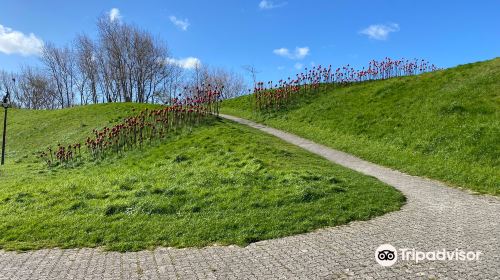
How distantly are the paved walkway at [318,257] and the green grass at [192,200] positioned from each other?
437 millimetres

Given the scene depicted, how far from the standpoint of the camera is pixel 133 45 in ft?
181

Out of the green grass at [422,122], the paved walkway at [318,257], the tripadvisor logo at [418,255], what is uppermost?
the green grass at [422,122]

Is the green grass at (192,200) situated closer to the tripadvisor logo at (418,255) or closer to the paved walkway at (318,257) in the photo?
the paved walkway at (318,257)

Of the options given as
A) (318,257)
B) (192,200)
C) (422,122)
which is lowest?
(318,257)

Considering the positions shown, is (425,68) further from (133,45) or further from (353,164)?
(133,45)

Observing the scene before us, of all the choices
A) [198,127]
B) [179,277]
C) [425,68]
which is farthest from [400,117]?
[425,68]

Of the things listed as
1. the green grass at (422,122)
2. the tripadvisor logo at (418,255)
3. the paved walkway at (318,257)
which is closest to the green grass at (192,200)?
the paved walkway at (318,257)

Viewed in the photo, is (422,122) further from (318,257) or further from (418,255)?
(318,257)

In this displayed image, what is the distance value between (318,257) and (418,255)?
1426 mm

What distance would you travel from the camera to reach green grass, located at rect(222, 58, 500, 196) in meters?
12.1

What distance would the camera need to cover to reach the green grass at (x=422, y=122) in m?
12.1

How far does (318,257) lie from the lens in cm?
582

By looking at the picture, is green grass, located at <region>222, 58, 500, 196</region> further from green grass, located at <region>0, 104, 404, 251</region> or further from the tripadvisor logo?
the tripadvisor logo

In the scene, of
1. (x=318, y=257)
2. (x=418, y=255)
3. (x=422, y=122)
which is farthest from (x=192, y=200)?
(x=422, y=122)
